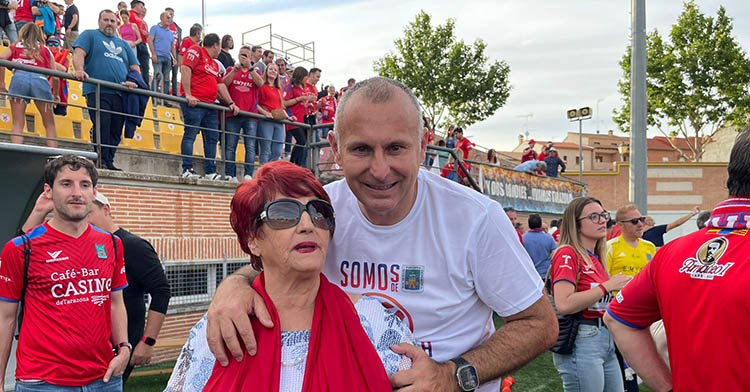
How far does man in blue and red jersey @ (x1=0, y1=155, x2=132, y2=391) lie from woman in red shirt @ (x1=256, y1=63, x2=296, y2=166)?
5947 millimetres

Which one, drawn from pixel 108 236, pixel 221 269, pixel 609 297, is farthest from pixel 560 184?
pixel 108 236

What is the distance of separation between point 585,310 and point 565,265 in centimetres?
37

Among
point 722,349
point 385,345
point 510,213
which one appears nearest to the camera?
point 385,345

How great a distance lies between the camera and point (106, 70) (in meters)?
7.79

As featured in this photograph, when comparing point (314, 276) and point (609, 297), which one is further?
point (609, 297)

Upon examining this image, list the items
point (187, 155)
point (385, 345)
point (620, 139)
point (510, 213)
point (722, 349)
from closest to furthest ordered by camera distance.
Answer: point (385, 345)
point (722, 349)
point (187, 155)
point (510, 213)
point (620, 139)

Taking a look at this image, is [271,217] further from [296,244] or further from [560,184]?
[560,184]

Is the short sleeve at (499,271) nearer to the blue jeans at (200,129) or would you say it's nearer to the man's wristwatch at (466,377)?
the man's wristwatch at (466,377)

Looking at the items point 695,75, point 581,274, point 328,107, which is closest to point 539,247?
point 581,274

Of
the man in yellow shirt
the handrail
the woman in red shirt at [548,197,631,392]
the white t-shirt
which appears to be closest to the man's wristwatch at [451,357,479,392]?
the white t-shirt

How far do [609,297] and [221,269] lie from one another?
20.6ft

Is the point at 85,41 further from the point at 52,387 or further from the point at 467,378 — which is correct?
the point at 467,378

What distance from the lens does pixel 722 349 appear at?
2059 mm

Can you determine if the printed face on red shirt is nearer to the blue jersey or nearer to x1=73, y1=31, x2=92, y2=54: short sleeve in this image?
the blue jersey
